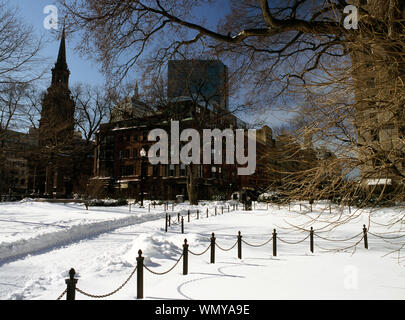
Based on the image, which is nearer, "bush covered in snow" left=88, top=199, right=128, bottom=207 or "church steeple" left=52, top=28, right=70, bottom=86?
"bush covered in snow" left=88, top=199, right=128, bottom=207

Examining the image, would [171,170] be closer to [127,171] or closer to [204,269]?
[127,171]

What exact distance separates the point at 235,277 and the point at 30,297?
13.8ft

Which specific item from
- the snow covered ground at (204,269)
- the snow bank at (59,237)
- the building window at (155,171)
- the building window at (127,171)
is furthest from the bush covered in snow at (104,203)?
the building window at (127,171)

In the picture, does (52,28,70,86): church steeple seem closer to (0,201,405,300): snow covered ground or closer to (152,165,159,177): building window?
(152,165,159,177): building window

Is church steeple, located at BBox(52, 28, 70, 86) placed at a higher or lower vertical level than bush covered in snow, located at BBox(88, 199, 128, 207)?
higher

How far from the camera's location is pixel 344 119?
14.8 feet

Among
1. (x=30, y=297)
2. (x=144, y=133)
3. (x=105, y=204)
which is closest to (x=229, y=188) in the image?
(x=144, y=133)

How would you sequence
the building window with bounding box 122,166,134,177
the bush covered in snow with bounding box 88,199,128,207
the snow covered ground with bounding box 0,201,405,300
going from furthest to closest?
1. the building window with bounding box 122,166,134,177
2. the bush covered in snow with bounding box 88,199,128,207
3. the snow covered ground with bounding box 0,201,405,300

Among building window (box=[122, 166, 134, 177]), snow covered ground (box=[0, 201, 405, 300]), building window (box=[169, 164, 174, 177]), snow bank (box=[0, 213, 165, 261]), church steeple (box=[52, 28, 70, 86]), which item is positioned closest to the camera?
snow covered ground (box=[0, 201, 405, 300])
